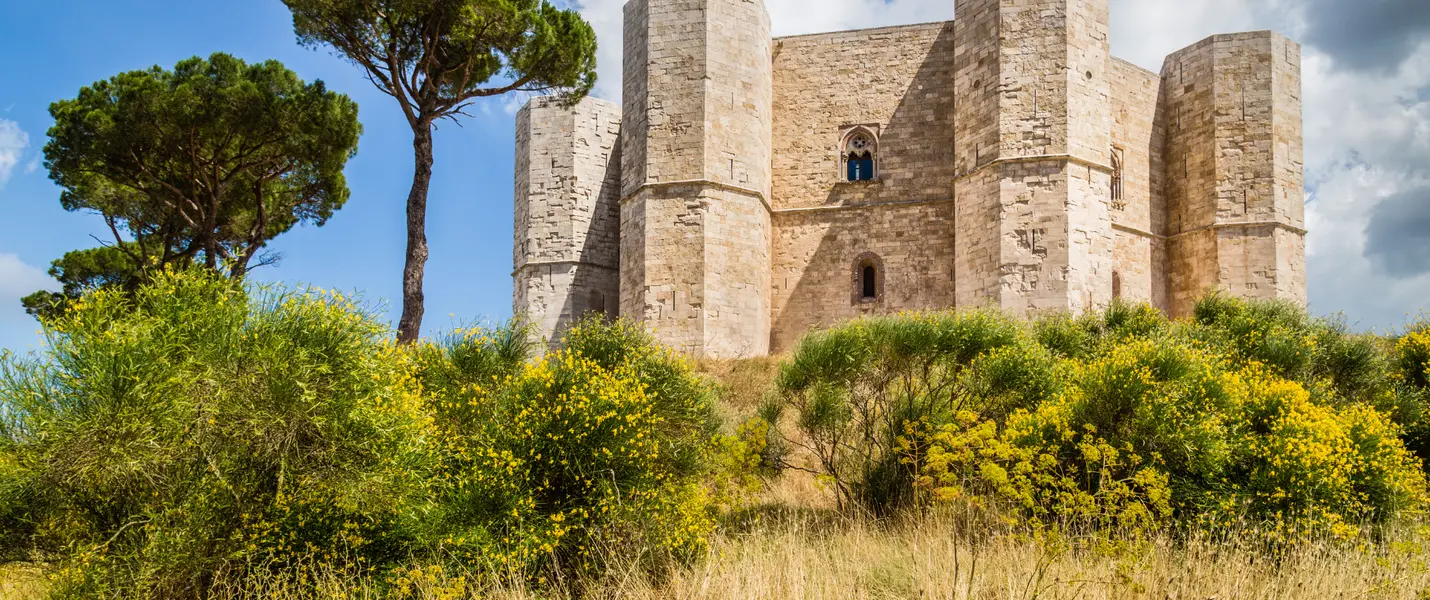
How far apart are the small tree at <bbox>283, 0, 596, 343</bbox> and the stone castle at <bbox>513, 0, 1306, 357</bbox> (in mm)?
3333

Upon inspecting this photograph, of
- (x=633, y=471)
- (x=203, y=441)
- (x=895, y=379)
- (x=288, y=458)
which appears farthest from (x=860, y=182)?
(x=203, y=441)

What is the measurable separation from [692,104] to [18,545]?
11725mm

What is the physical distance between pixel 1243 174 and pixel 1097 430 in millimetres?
13136

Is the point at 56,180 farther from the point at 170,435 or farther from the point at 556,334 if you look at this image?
the point at 170,435

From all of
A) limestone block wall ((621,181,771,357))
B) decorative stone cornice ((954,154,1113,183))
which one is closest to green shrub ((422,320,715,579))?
limestone block wall ((621,181,771,357))

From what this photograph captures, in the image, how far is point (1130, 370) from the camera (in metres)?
6.85

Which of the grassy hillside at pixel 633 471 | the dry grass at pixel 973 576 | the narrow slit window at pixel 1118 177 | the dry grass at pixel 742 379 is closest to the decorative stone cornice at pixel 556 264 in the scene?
the dry grass at pixel 742 379

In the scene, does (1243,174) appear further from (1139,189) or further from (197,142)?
(197,142)

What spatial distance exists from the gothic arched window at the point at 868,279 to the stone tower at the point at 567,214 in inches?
184

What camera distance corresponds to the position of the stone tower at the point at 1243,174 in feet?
56.7

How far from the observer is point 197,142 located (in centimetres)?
1447

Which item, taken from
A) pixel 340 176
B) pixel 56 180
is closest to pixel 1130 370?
pixel 340 176

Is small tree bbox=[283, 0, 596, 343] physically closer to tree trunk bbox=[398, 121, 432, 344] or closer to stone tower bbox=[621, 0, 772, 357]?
tree trunk bbox=[398, 121, 432, 344]

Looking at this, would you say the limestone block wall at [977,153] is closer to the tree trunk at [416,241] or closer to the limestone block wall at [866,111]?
the limestone block wall at [866,111]
